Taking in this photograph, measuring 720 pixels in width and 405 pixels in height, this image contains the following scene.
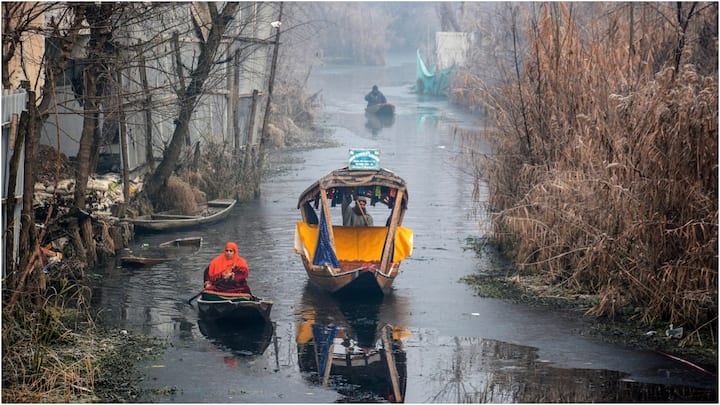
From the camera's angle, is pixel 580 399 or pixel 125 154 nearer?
pixel 580 399

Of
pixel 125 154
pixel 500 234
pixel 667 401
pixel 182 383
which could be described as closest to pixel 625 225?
pixel 667 401

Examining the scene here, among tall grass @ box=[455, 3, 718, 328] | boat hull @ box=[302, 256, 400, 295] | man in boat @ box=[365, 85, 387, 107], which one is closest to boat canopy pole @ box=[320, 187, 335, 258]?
boat hull @ box=[302, 256, 400, 295]

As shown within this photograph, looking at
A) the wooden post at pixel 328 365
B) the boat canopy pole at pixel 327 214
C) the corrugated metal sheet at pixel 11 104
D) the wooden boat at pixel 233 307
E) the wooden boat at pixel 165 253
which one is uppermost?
the corrugated metal sheet at pixel 11 104

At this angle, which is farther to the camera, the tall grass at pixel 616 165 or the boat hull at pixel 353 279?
the boat hull at pixel 353 279

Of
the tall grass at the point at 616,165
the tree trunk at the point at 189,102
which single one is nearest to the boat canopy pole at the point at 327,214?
the tall grass at the point at 616,165

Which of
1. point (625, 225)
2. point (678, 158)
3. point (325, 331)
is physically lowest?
point (325, 331)

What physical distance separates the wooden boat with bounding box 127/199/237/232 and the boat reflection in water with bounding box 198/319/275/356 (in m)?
6.76

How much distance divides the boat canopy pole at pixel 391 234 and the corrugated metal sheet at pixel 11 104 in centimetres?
609

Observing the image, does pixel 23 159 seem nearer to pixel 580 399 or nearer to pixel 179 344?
pixel 179 344

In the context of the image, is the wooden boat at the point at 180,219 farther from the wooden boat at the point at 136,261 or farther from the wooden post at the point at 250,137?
the wooden post at the point at 250,137

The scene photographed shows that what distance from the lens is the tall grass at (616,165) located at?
45.5 ft

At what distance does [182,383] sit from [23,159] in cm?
366

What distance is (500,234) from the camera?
2086 cm

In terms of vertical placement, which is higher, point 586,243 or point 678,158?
point 678,158
